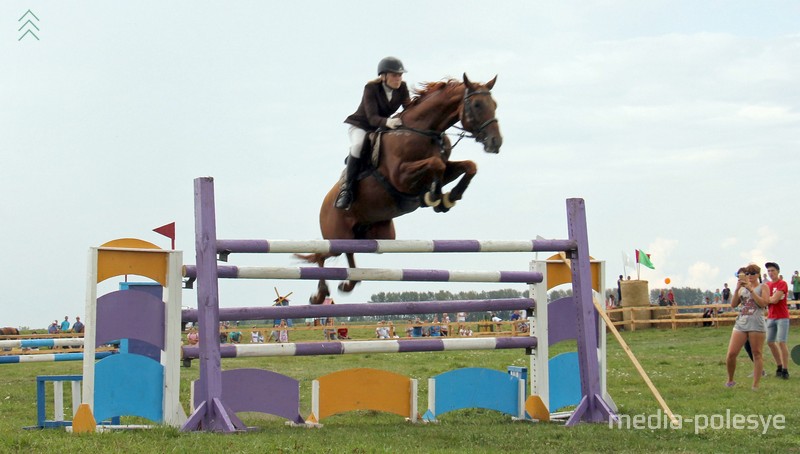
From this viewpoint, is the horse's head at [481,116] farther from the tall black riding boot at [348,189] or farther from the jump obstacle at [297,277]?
the tall black riding boot at [348,189]

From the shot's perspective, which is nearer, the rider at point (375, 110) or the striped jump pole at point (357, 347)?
the striped jump pole at point (357, 347)

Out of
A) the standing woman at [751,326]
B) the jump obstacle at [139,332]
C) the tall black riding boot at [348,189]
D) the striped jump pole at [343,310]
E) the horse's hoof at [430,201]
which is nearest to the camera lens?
the jump obstacle at [139,332]

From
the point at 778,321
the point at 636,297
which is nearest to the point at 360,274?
the point at 778,321

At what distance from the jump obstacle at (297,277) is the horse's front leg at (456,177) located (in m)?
0.35

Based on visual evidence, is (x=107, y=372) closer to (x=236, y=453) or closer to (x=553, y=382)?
(x=236, y=453)

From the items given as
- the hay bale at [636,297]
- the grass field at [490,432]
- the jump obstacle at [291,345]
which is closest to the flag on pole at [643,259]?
the hay bale at [636,297]

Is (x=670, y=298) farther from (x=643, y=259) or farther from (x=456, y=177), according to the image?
(x=456, y=177)

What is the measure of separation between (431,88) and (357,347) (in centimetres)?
213

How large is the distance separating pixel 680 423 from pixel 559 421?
1.05 metres

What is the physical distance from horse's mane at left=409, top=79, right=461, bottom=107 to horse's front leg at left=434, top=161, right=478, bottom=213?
1.92 ft

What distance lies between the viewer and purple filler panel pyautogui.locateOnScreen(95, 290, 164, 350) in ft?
19.4

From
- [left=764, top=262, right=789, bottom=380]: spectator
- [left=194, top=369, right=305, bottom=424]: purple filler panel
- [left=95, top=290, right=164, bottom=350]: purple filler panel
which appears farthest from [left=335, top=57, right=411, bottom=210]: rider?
[left=764, top=262, right=789, bottom=380]: spectator

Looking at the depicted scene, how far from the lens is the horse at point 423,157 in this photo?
20.9 feet

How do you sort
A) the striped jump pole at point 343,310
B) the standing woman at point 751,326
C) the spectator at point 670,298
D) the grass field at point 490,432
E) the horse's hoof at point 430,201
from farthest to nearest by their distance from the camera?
the spectator at point 670,298 → the standing woman at point 751,326 → the horse's hoof at point 430,201 → the striped jump pole at point 343,310 → the grass field at point 490,432
